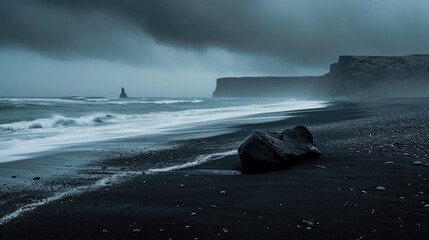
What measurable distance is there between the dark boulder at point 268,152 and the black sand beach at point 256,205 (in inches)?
11.2

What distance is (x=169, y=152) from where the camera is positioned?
10.2m

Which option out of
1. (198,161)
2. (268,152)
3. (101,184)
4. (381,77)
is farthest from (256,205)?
(381,77)

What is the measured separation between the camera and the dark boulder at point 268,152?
24.4 feet

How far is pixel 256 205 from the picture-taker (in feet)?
16.3

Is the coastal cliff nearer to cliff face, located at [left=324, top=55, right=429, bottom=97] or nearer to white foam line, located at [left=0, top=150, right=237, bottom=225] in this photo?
cliff face, located at [left=324, top=55, right=429, bottom=97]

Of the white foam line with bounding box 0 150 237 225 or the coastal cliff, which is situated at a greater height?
the coastal cliff

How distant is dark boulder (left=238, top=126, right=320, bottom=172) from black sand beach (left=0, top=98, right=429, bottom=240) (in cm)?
28

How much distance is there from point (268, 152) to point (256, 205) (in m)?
2.71

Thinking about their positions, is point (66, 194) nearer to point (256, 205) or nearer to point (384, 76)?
point (256, 205)

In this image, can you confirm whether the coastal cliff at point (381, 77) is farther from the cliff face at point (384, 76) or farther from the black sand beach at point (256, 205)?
the black sand beach at point (256, 205)

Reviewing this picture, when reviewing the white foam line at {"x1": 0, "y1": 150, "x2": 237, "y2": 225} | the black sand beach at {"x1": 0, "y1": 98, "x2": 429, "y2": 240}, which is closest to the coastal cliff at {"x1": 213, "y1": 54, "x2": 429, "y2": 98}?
the white foam line at {"x1": 0, "y1": 150, "x2": 237, "y2": 225}

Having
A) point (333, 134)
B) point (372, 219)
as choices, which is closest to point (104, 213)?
point (372, 219)

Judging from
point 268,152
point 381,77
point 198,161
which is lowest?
point 198,161

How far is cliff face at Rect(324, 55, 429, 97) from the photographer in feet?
291
